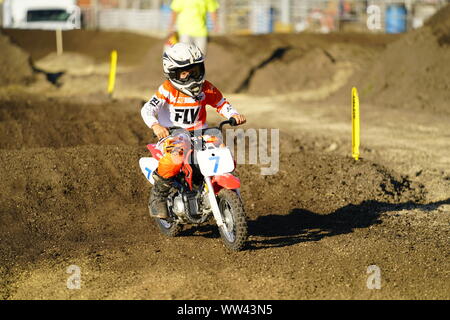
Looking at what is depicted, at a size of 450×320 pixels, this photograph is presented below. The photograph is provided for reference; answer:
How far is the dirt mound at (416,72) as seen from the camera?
53.2 ft

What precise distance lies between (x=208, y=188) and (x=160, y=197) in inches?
31.3

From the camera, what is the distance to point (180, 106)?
721cm

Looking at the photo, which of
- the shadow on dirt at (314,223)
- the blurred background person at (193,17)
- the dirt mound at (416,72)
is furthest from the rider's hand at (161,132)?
the blurred background person at (193,17)

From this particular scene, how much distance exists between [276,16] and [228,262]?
97.4 ft

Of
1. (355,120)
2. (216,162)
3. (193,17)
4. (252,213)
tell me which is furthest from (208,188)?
(193,17)

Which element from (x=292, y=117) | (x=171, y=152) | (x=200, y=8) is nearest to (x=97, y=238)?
(x=171, y=152)

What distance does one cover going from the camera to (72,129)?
12.8m

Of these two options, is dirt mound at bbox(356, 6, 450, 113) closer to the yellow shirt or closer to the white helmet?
the yellow shirt

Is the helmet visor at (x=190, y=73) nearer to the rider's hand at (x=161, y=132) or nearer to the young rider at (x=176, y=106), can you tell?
the young rider at (x=176, y=106)

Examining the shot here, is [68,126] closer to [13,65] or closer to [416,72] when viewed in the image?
[416,72]

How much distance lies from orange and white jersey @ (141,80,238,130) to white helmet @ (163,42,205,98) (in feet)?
0.50

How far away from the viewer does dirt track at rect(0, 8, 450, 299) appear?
6012 millimetres

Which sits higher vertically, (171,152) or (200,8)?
(200,8)
